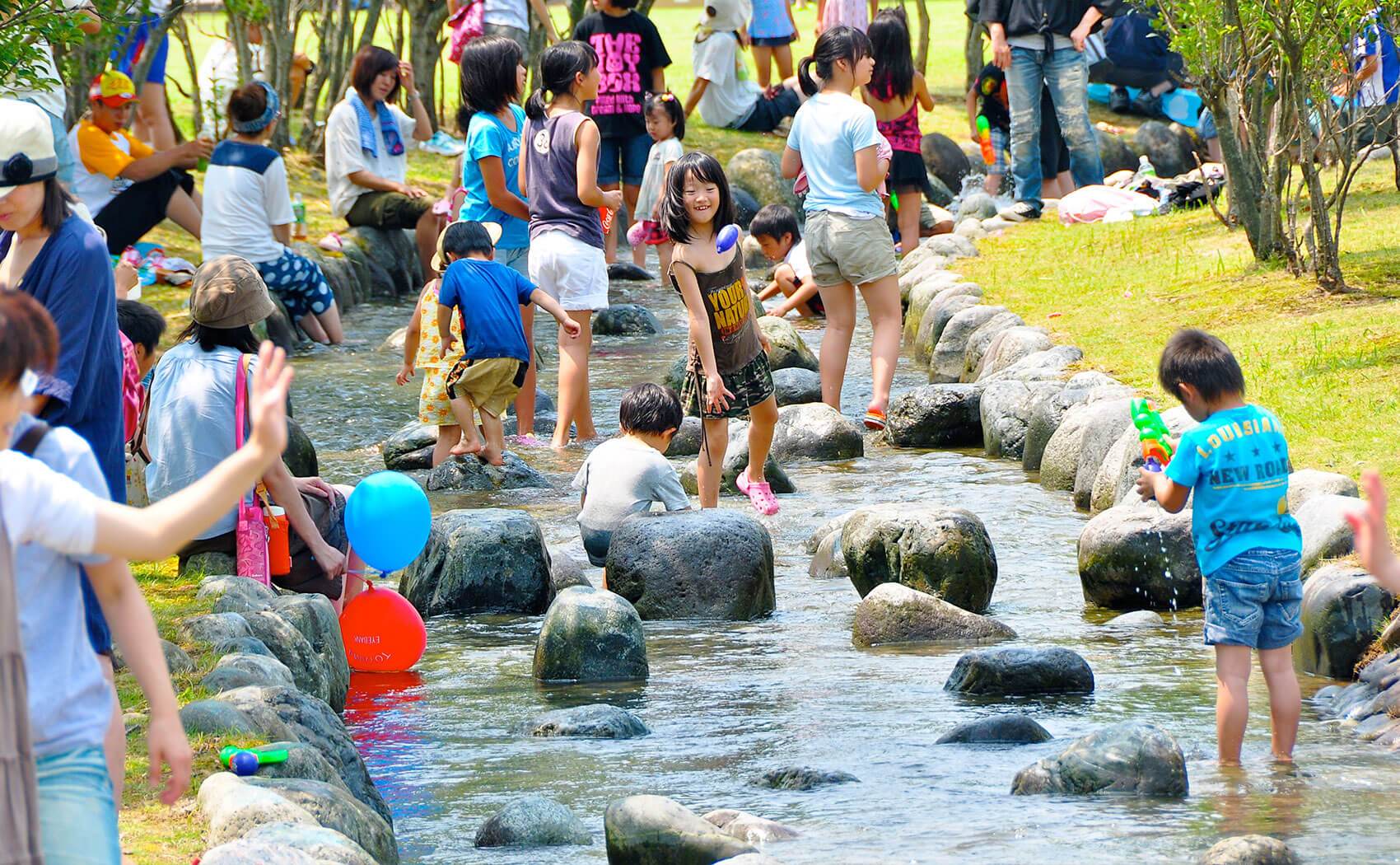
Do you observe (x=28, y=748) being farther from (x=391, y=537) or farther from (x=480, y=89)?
(x=480, y=89)

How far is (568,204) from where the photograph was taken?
9.44m

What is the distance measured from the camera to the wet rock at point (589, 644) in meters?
5.97

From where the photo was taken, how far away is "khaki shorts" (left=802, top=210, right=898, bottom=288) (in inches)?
361

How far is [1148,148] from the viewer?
1909cm

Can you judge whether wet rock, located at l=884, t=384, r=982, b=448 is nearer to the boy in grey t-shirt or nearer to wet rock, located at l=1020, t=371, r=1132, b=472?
wet rock, located at l=1020, t=371, r=1132, b=472

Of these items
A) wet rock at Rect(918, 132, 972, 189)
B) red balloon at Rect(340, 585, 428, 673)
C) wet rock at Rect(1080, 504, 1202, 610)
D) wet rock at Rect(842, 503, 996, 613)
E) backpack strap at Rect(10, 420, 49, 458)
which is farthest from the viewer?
wet rock at Rect(918, 132, 972, 189)

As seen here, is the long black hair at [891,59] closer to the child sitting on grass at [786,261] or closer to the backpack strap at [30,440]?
the child sitting on grass at [786,261]

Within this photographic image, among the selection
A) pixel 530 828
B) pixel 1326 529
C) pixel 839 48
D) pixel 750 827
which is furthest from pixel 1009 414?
pixel 530 828

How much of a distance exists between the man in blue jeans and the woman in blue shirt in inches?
211

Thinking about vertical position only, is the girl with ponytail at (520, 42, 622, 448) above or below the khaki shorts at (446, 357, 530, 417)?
above

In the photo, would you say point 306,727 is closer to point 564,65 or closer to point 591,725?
point 591,725

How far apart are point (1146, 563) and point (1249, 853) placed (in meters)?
2.51

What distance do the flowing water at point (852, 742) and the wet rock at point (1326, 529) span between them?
47 centimetres

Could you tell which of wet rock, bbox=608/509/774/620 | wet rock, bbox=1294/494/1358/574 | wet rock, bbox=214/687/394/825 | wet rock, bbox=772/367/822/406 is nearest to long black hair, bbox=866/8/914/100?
wet rock, bbox=772/367/822/406
